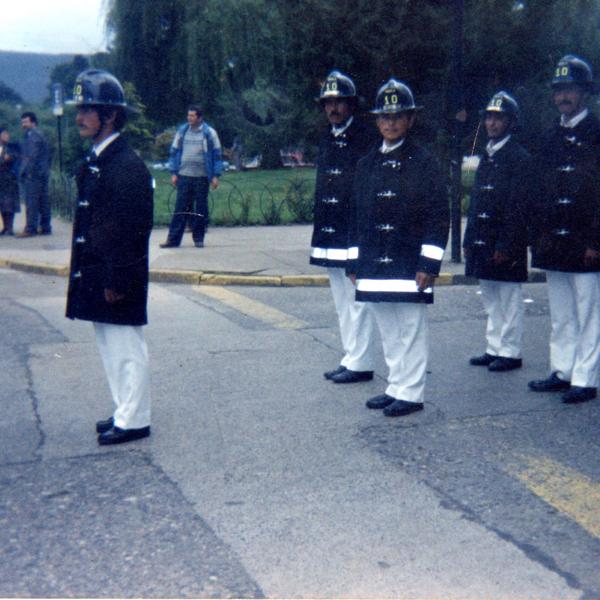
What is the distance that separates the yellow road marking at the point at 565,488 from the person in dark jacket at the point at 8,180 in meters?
13.6

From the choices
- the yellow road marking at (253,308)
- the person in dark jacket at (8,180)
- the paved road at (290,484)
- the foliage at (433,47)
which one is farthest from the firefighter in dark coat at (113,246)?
the foliage at (433,47)

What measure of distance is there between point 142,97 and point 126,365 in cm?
3913

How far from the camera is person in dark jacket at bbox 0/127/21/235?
17.8 meters

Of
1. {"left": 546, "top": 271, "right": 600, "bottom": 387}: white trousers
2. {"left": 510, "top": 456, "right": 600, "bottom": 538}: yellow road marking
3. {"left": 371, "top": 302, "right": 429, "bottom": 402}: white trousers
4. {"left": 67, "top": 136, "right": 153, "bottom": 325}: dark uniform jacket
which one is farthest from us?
{"left": 546, "top": 271, "right": 600, "bottom": 387}: white trousers

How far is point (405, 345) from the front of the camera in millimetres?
6648

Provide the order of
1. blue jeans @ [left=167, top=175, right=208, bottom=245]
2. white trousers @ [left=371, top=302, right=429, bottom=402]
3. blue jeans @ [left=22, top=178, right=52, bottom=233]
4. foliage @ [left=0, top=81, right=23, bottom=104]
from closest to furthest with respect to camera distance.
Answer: white trousers @ [left=371, top=302, right=429, bottom=402]
blue jeans @ [left=167, top=175, right=208, bottom=245]
blue jeans @ [left=22, top=178, right=52, bottom=233]
foliage @ [left=0, top=81, right=23, bottom=104]

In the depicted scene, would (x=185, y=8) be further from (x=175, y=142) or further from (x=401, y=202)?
(x=401, y=202)

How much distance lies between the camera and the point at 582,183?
6871 mm

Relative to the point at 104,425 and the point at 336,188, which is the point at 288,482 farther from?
the point at 336,188

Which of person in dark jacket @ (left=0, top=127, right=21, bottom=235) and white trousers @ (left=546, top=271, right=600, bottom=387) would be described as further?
person in dark jacket @ (left=0, top=127, right=21, bottom=235)

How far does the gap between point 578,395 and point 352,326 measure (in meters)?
1.59

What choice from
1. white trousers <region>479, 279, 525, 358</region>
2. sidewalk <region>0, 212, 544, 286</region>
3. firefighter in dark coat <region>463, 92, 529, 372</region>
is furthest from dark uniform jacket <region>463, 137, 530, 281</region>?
sidewalk <region>0, 212, 544, 286</region>

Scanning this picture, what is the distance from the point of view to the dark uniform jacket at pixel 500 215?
7605mm

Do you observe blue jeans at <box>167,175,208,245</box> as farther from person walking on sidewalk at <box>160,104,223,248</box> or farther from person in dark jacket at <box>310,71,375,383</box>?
person in dark jacket at <box>310,71,375,383</box>
